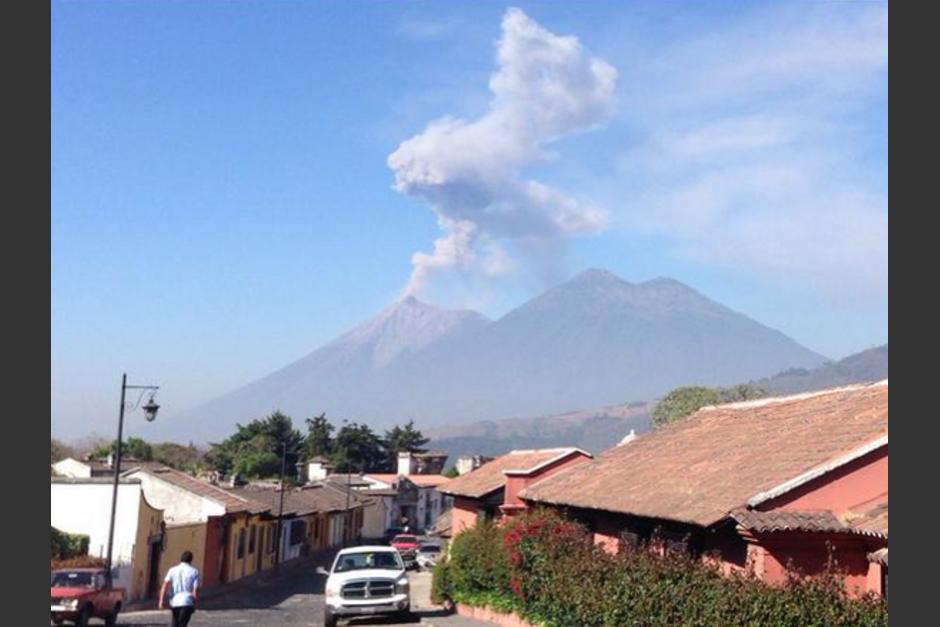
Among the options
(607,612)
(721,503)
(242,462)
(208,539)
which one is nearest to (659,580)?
(607,612)

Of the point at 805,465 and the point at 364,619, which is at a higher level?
the point at 805,465

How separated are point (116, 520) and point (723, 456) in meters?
20.7

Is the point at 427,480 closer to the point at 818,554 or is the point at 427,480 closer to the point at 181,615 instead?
the point at 181,615

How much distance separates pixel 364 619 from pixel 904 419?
19912mm

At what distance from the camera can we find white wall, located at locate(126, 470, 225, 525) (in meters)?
41.4

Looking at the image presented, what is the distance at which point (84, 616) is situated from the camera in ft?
76.8

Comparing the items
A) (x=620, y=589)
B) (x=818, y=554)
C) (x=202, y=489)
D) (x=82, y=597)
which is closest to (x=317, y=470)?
(x=202, y=489)

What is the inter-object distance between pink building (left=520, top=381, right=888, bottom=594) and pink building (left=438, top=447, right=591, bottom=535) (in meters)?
7.37

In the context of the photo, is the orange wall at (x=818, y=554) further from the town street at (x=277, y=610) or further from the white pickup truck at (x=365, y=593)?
the white pickup truck at (x=365, y=593)

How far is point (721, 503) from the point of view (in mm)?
16297

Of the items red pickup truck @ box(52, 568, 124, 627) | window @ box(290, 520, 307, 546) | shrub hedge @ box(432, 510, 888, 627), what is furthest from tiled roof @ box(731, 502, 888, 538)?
window @ box(290, 520, 307, 546)

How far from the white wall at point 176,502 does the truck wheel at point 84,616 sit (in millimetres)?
17290

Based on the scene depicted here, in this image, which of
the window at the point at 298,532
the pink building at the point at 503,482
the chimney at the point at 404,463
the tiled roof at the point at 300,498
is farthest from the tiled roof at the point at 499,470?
the chimney at the point at 404,463

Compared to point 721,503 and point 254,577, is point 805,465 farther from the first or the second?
point 254,577
